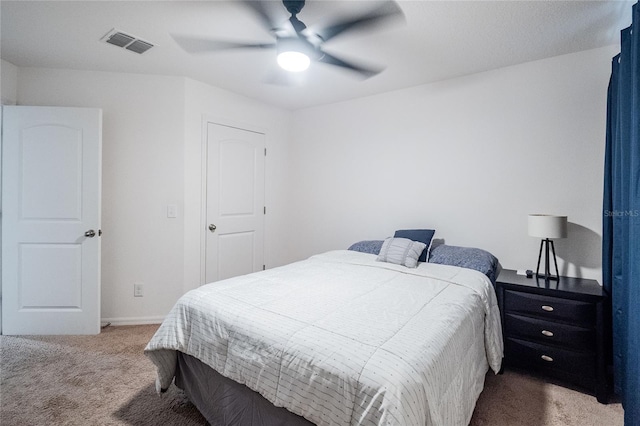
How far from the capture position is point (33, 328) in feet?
9.12

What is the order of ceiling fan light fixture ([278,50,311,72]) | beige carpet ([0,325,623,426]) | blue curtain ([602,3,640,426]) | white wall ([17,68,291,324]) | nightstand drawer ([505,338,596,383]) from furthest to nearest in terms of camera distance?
white wall ([17,68,291,324]), nightstand drawer ([505,338,596,383]), ceiling fan light fixture ([278,50,311,72]), beige carpet ([0,325,623,426]), blue curtain ([602,3,640,426])

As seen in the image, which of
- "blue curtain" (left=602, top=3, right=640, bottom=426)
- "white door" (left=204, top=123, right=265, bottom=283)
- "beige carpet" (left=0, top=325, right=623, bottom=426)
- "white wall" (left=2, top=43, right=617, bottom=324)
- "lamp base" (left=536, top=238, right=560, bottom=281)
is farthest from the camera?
"white door" (left=204, top=123, right=265, bottom=283)

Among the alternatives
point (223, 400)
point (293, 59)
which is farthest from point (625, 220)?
point (223, 400)

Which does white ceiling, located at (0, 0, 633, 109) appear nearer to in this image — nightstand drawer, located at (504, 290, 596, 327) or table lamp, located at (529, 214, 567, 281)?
table lamp, located at (529, 214, 567, 281)

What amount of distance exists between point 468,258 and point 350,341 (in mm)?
1684

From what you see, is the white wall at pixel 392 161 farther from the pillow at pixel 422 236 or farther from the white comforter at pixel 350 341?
the white comforter at pixel 350 341

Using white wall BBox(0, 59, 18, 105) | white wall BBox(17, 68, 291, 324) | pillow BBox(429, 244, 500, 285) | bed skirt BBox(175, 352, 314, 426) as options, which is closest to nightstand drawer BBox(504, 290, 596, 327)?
pillow BBox(429, 244, 500, 285)

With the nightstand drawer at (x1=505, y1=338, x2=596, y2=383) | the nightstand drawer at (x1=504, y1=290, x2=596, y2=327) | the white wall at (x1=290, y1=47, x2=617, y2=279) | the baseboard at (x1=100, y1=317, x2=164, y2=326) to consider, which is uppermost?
the white wall at (x1=290, y1=47, x2=617, y2=279)

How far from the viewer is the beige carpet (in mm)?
1753

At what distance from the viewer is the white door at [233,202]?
3412mm

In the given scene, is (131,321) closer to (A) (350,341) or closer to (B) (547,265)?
(A) (350,341)

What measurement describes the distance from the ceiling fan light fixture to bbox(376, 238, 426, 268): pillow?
5.19 ft

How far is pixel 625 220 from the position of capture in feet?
5.91

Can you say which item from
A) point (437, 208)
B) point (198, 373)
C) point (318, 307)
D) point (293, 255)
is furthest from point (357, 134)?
point (198, 373)
